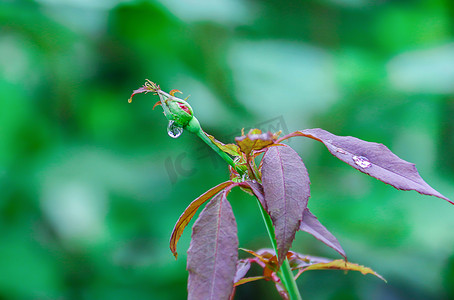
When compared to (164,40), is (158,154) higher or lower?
lower

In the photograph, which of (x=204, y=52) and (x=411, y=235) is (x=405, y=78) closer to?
(x=411, y=235)

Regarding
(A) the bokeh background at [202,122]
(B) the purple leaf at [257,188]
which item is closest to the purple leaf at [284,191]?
(B) the purple leaf at [257,188]

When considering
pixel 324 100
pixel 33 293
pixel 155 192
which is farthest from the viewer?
pixel 324 100

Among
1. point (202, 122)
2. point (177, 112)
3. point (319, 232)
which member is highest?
point (202, 122)

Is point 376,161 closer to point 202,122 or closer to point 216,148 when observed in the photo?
point 216,148

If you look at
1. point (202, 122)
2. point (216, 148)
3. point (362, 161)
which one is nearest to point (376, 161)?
point (362, 161)

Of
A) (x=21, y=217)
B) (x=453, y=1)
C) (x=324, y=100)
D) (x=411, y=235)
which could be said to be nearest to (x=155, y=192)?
(x=21, y=217)
